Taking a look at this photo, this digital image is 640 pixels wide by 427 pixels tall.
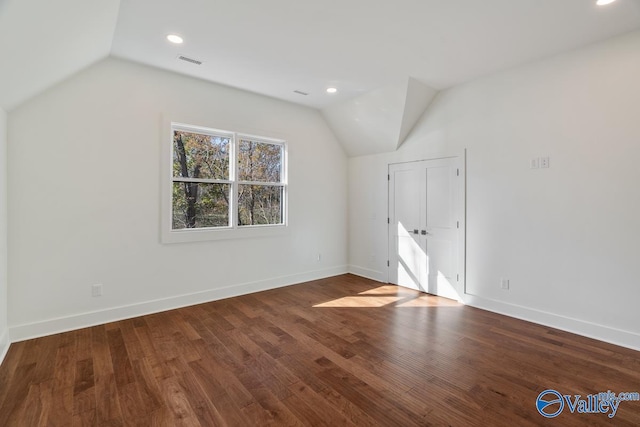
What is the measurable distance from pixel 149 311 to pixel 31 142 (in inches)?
83.1

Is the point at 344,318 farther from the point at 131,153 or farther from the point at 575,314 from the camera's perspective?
the point at 131,153

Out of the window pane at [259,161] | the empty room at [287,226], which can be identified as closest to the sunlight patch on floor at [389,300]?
the empty room at [287,226]

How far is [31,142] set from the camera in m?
2.88

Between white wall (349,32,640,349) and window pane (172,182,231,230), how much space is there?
10.5ft

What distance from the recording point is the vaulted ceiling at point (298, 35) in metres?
2.20

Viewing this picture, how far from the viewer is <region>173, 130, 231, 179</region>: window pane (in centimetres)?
386

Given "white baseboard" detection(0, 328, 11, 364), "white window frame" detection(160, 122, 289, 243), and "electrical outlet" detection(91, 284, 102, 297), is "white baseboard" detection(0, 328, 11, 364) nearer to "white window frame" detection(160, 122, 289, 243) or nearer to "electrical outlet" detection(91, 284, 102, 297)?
"electrical outlet" detection(91, 284, 102, 297)

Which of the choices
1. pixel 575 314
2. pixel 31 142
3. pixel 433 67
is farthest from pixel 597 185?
pixel 31 142

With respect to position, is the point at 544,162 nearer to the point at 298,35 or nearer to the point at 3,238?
the point at 298,35

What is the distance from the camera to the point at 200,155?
4.03 metres

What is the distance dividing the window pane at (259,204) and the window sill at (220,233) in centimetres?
14

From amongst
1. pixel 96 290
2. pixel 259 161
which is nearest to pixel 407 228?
pixel 259 161

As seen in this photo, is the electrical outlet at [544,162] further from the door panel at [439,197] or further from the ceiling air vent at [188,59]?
the ceiling air vent at [188,59]

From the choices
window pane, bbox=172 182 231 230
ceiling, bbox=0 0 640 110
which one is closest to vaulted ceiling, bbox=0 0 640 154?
ceiling, bbox=0 0 640 110
